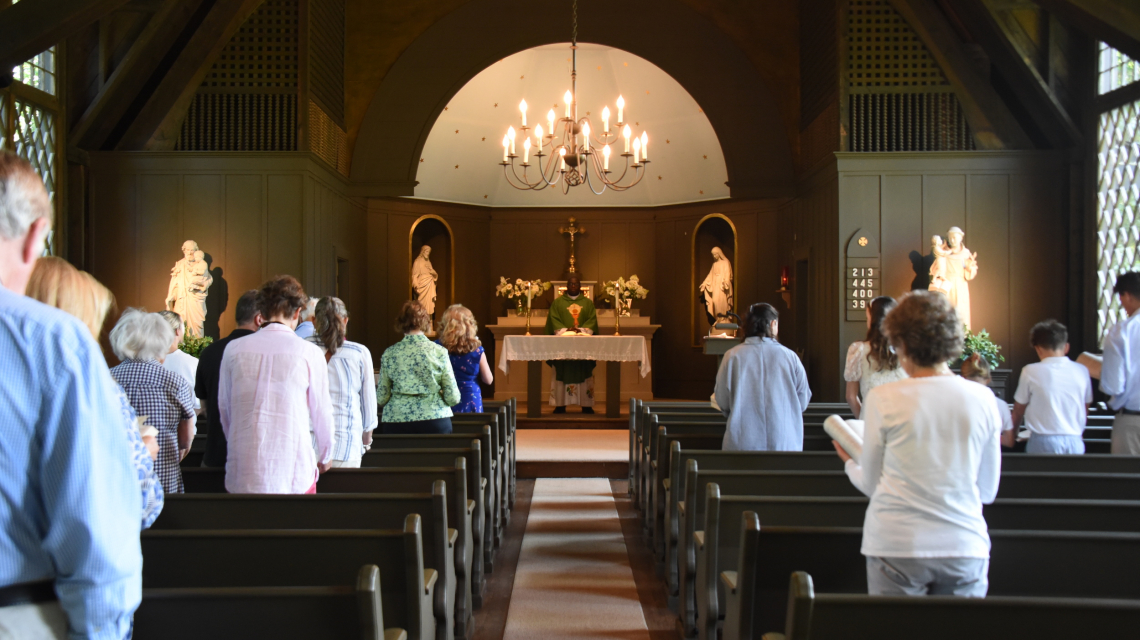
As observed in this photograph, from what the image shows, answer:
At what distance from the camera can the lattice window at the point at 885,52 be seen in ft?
29.8

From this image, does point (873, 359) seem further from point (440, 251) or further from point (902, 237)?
point (440, 251)

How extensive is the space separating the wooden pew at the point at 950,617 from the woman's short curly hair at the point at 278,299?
219 cm

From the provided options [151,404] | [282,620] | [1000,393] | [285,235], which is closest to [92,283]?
[282,620]

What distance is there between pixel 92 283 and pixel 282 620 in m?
0.83

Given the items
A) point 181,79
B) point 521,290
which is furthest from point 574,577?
point 521,290

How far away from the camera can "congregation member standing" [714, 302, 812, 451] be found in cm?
414

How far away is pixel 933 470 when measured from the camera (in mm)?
2061

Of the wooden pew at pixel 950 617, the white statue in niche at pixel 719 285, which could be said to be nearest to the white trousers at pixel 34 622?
the wooden pew at pixel 950 617

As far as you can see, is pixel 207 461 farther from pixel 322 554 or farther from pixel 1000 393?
pixel 1000 393

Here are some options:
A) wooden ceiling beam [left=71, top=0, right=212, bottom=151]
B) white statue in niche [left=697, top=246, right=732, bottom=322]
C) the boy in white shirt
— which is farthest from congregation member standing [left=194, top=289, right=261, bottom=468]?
white statue in niche [left=697, top=246, right=732, bottom=322]

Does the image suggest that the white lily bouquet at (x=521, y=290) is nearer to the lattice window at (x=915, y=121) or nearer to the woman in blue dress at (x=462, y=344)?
the lattice window at (x=915, y=121)

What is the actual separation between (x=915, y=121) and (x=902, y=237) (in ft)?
4.25

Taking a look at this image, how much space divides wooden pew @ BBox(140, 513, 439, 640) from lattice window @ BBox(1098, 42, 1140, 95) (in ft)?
27.3

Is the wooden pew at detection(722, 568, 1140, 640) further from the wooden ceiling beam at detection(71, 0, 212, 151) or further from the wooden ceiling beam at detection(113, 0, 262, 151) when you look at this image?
the wooden ceiling beam at detection(113, 0, 262, 151)
